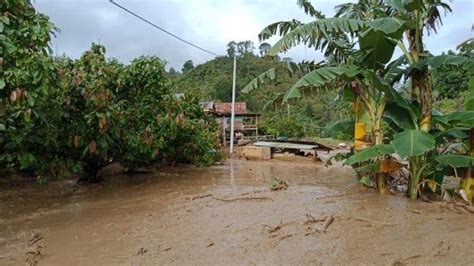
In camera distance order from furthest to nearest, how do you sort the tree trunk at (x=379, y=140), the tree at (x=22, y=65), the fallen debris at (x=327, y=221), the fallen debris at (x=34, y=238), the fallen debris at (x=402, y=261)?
the tree trunk at (x=379, y=140), the tree at (x=22, y=65), the fallen debris at (x=327, y=221), the fallen debris at (x=34, y=238), the fallen debris at (x=402, y=261)

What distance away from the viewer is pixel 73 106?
329 inches

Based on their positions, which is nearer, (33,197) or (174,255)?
(174,255)

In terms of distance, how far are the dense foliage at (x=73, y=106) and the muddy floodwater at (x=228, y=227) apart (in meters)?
0.97

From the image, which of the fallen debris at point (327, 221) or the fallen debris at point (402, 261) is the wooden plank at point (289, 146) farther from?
the fallen debris at point (402, 261)

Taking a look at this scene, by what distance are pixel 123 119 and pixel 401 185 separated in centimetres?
634

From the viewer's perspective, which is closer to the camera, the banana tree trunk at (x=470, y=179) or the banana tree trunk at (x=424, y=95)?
the banana tree trunk at (x=470, y=179)

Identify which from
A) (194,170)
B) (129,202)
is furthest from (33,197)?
(194,170)

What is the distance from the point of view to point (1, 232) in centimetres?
592

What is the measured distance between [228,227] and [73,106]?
181 inches

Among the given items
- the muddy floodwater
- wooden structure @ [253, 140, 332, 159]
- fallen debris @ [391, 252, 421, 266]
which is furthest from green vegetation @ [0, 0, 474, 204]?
wooden structure @ [253, 140, 332, 159]

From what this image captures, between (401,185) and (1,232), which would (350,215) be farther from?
(1,232)

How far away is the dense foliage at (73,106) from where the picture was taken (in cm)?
598

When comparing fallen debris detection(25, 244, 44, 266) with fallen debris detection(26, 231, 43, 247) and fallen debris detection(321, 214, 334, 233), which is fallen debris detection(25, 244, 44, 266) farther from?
fallen debris detection(321, 214, 334, 233)

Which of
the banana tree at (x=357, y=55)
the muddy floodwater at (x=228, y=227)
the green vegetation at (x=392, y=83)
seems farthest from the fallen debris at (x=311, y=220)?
the banana tree at (x=357, y=55)
